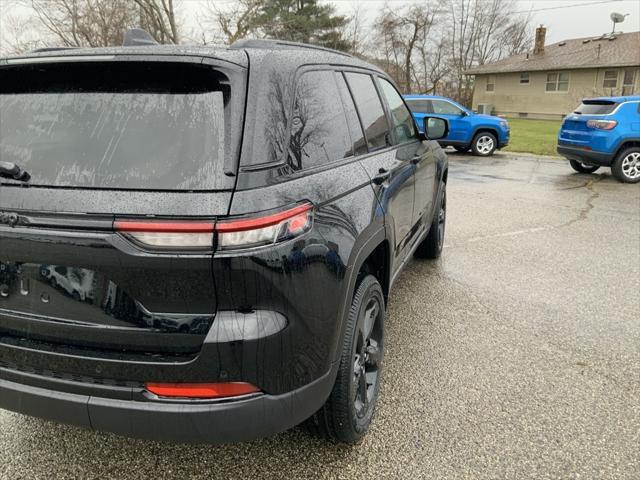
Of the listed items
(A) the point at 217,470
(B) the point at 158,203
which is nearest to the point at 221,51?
(B) the point at 158,203

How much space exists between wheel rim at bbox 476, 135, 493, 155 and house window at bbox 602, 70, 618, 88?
2163cm

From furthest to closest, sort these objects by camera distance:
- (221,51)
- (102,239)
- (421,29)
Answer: (421,29) < (221,51) < (102,239)

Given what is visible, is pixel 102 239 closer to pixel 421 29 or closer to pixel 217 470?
pixel 217 470

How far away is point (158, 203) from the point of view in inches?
62.2

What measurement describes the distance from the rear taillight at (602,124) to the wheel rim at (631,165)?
0.80m

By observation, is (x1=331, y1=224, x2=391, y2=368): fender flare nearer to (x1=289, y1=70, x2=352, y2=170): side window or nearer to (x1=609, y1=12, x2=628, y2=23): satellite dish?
(x1=289, y1=70, x2=352, y2=170): side window

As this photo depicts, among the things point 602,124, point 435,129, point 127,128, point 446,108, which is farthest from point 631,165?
point 127,128

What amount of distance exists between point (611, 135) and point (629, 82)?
2509 centimetres

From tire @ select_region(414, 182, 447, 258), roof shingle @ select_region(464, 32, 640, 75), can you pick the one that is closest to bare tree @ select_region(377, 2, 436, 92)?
roof shingle @ select_region(464, 32, 640, 75)

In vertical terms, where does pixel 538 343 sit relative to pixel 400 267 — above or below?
below

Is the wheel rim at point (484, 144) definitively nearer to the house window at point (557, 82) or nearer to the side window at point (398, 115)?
the side window at point (398, 115)

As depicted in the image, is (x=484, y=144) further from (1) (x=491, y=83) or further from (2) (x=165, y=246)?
(1) (x=491, y=83)

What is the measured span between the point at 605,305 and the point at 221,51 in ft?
12.6

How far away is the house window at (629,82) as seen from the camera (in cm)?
2978
